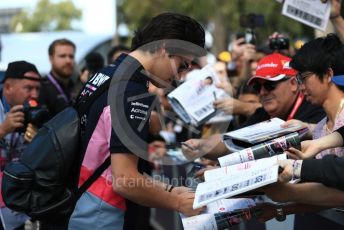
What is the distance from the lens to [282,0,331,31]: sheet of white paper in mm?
5086

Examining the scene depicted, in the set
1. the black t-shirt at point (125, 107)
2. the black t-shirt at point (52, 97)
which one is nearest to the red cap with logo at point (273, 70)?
the black t-shirt at point (125, 107)

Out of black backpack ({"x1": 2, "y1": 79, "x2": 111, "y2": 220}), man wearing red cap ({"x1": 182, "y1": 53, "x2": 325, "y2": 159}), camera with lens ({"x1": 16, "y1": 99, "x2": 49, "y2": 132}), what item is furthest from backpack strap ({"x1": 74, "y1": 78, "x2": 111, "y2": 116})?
camera with lens ({"x1": 16, "y1": 99, "x2": 49, "y2": 132})

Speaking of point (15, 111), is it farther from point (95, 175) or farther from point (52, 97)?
point (52, 97)

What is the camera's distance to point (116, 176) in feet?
10.4

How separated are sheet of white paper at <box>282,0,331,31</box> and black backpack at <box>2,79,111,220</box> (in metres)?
2.39

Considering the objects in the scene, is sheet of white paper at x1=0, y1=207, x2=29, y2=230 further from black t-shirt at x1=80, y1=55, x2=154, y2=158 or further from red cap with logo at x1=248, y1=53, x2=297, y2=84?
red cap with logo at x1=248, y1=53, x2=297, y2=84

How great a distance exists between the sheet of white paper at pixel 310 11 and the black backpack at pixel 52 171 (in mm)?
2390

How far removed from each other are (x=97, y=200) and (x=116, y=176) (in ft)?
0.84

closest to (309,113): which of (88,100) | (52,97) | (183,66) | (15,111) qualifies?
(183,66)

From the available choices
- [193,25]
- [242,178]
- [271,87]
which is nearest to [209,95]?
[271,87]

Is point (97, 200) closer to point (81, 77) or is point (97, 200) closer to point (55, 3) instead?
point (81, 77)

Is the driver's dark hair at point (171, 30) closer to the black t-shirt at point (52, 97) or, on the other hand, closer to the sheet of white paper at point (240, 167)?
the sheet of white paper at point (240, 167)

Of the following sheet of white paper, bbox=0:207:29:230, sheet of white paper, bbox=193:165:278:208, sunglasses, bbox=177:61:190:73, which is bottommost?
sheet of white paper, bbox=0:207:29:230

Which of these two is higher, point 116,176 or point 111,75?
point 111,75
